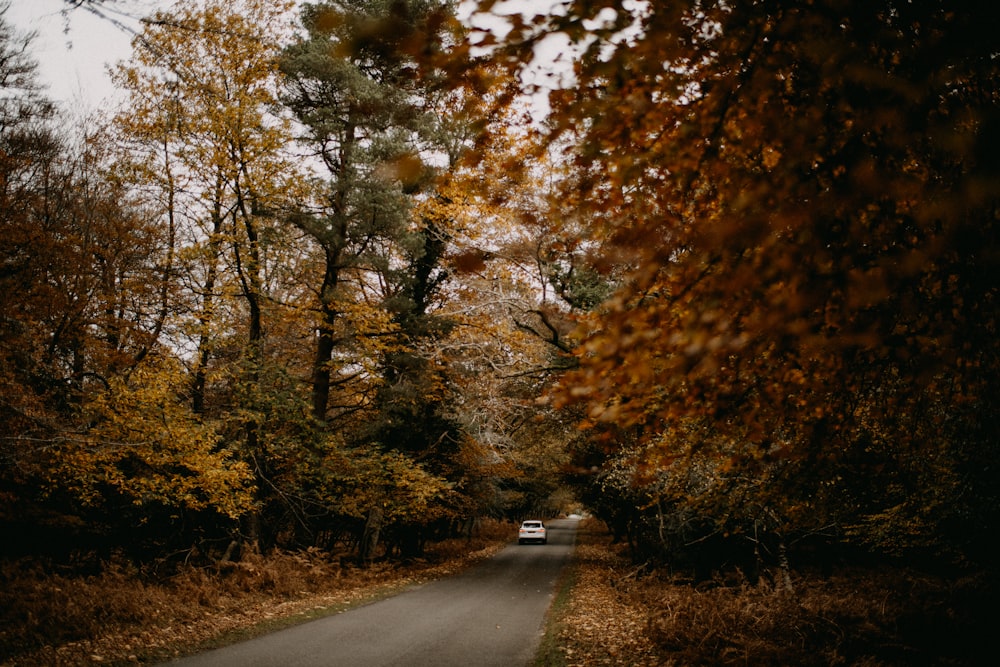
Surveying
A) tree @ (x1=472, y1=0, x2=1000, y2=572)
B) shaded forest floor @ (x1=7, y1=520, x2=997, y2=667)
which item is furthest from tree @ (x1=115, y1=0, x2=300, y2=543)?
tree @ (x1=472, y1=0, x2=1000, y2=572)

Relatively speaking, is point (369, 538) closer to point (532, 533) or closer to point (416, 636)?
point (416, 636)

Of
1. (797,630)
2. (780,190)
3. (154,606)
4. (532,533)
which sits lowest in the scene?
(532,533)

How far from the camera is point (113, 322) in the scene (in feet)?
40.7

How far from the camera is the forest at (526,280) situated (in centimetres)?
232

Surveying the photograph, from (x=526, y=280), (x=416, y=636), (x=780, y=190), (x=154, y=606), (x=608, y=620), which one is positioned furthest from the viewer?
(x=526, y=280)

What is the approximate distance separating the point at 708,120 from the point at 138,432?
34.5ft

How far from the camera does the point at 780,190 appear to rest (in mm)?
2299

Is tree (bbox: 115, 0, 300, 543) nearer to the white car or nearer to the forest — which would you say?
the forest

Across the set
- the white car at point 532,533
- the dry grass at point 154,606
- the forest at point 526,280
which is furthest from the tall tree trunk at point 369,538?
the white car at point 532,533

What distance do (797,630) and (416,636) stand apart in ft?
18.1

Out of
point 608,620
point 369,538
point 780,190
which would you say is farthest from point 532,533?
point 780,190

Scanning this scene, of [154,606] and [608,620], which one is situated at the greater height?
[154,606]

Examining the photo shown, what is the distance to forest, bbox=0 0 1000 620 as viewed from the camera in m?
2.32

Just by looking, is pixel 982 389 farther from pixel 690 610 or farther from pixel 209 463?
pixel 209 463
